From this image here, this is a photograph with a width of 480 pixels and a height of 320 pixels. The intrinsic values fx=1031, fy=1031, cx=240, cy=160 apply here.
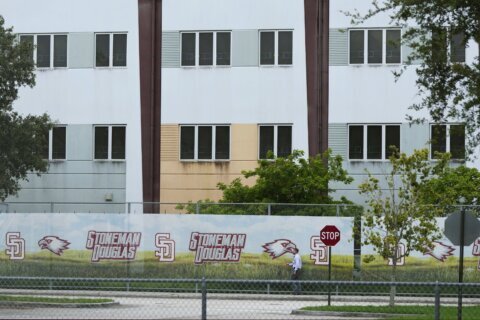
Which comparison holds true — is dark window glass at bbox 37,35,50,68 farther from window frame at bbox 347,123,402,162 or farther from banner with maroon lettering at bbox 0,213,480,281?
window frame at bbox 347,123,402,162

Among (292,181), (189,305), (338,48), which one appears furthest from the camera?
(338,48)

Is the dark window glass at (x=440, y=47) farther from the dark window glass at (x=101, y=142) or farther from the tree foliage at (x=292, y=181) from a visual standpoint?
the dark window glass at (x=101, y=142)

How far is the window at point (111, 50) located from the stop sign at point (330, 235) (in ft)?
49.8

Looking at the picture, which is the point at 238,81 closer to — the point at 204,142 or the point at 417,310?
the point at 204,142

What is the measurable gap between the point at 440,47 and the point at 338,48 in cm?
1983

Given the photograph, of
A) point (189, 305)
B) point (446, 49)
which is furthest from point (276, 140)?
point (446, 49)

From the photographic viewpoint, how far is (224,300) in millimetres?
30078

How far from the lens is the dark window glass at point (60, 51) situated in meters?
43.7

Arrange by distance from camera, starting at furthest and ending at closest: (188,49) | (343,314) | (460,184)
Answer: (188,49) < (460,184) < (343,314)

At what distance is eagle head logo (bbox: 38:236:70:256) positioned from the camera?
3528 centimetres

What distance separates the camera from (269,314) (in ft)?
80.2

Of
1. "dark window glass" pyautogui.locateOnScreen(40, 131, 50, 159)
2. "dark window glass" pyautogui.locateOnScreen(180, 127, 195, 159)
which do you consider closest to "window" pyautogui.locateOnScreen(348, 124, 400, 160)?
"dark window glass" pyautogui.locateOnScreen(180, 127, 195, 159)

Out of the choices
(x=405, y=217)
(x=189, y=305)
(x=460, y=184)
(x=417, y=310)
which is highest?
(x=460, y=184)

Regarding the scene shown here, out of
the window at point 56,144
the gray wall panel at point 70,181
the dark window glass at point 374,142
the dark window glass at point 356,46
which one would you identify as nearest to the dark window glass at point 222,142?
the gray wall panel at point 70,181
